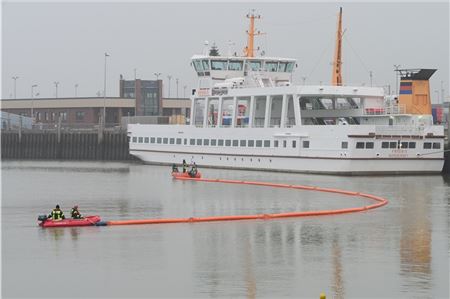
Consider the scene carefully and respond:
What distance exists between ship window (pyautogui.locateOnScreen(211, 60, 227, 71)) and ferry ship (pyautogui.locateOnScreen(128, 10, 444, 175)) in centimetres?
7

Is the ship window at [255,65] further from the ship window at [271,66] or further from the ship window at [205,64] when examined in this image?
the ship window at [205,64]

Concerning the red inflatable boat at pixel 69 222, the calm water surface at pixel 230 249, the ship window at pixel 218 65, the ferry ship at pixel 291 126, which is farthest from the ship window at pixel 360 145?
the red inflatable boat at pixel 69 222

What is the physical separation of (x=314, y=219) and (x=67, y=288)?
1320 centimetres

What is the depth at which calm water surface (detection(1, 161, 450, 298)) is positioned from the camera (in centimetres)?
1939

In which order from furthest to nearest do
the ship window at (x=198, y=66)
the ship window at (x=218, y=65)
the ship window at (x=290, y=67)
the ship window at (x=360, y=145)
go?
the ship window at (x=290, y=67) < the ship window at (x=198, y=66) < the ship window at (x=218, y=65) < the ship window at (x=360, y=145)

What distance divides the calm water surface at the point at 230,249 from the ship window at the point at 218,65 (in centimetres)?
2213

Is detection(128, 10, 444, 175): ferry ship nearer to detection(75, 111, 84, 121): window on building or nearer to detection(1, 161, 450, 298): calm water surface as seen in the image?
detection(1, 161, 450, 298): calm water surface

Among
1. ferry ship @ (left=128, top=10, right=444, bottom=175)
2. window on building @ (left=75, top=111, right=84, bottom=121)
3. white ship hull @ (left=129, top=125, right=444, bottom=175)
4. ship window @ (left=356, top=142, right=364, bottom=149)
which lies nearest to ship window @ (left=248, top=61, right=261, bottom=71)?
ferry ship @ (left=128, top=10, right=444, bottom=175)

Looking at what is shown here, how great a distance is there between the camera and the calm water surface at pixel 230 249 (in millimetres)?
19391

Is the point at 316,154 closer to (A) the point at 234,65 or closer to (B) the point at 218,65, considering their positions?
(A) the point at 234,65

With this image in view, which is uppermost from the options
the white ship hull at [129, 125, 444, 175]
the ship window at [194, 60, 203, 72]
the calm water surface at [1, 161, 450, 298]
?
the ship window at [194, 60, 203, 72]

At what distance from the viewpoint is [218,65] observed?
2437 inches

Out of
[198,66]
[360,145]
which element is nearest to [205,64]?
[198,66]

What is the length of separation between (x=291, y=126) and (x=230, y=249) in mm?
29460
